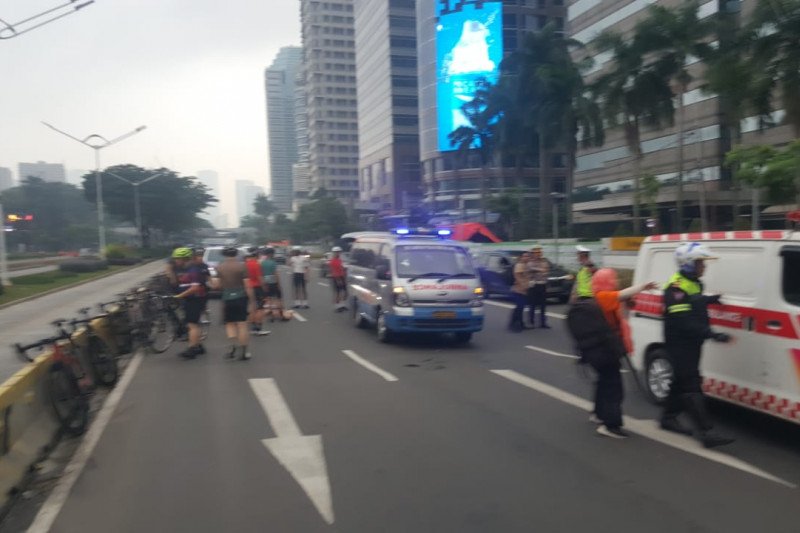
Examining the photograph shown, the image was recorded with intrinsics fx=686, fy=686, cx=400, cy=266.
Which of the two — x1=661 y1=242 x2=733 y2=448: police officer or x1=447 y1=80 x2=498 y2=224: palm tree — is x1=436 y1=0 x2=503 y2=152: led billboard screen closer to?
x1=447 y1=80 x2=498 y2=224: palm tree

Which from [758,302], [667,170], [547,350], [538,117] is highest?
[538,117]

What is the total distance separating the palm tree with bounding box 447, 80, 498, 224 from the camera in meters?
55.8

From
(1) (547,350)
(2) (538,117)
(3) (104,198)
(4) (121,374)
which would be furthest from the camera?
(3) (104,198)

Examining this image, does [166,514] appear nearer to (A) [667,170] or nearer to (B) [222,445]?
(B) [222,445]

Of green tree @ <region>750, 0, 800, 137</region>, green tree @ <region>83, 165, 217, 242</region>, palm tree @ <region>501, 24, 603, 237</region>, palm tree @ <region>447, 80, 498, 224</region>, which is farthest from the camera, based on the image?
green tree @ <region>83, 165, 217, 242</region>

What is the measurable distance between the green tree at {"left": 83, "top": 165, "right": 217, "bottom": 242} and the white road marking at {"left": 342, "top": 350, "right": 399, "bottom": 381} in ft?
197

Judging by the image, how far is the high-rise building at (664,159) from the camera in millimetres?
43531

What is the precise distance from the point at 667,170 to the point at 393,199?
50.0 metres

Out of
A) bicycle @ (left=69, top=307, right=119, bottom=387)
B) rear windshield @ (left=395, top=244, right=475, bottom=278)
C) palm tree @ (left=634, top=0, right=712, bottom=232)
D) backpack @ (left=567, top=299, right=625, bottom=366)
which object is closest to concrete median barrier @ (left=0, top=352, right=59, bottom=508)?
bicycle @ (left=69, top=307, right=119, bottom=387)

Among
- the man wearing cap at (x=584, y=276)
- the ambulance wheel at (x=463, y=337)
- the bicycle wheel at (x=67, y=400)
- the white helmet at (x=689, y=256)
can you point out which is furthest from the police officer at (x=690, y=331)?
the ambulance wheel at (x=463, y=337)

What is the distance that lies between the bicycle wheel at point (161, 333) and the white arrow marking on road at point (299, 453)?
4.58 m

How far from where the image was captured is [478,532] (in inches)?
181

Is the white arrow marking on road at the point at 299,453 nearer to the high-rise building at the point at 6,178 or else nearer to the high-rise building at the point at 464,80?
the high-rise building at the point at 464,80

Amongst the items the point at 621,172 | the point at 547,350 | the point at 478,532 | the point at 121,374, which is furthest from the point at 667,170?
the point at 478,532
